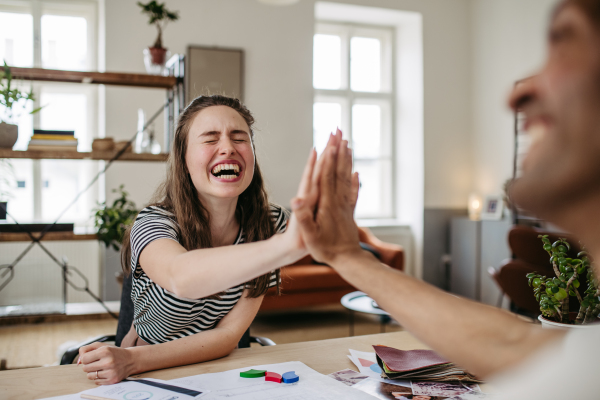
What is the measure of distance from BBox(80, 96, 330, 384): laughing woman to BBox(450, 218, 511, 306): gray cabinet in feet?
11.7

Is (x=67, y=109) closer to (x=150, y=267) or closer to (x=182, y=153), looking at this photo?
(x=182, y=153)

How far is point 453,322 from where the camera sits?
66 centimetres

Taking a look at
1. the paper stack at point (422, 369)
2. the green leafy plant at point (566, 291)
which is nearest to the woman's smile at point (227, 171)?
the paper stack at point (422, 369)

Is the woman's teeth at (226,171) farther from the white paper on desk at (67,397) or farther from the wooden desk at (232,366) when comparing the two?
the white paper on desk at (67,397)

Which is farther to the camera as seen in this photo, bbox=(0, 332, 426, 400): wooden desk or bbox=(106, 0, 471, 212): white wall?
bbox=(106, 0, 471, 212): white wall

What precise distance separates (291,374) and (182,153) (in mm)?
757

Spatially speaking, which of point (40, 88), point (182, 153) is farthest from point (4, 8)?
point (182, 153)

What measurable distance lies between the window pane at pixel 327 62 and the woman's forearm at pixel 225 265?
472cm

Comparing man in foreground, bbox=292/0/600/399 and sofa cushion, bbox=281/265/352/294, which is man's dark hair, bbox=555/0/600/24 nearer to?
man in foreground, bbox=292/0/600/399

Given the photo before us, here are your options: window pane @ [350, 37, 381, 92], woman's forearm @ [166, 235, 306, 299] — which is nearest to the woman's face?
woman's forearm @ [166, 235, 306, 299]

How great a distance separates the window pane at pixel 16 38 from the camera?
4.46 metres

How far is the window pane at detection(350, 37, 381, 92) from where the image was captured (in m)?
5.72

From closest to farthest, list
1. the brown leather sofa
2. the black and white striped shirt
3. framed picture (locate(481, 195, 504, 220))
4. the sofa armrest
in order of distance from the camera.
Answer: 1. the black and white striped shirt
2. the brown leather sofa
3. the sofa armrest
4. framed picture (locate(481, 195, 504, 220))

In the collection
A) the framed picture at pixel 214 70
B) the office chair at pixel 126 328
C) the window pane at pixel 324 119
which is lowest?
the office chair at pixel 126 328
